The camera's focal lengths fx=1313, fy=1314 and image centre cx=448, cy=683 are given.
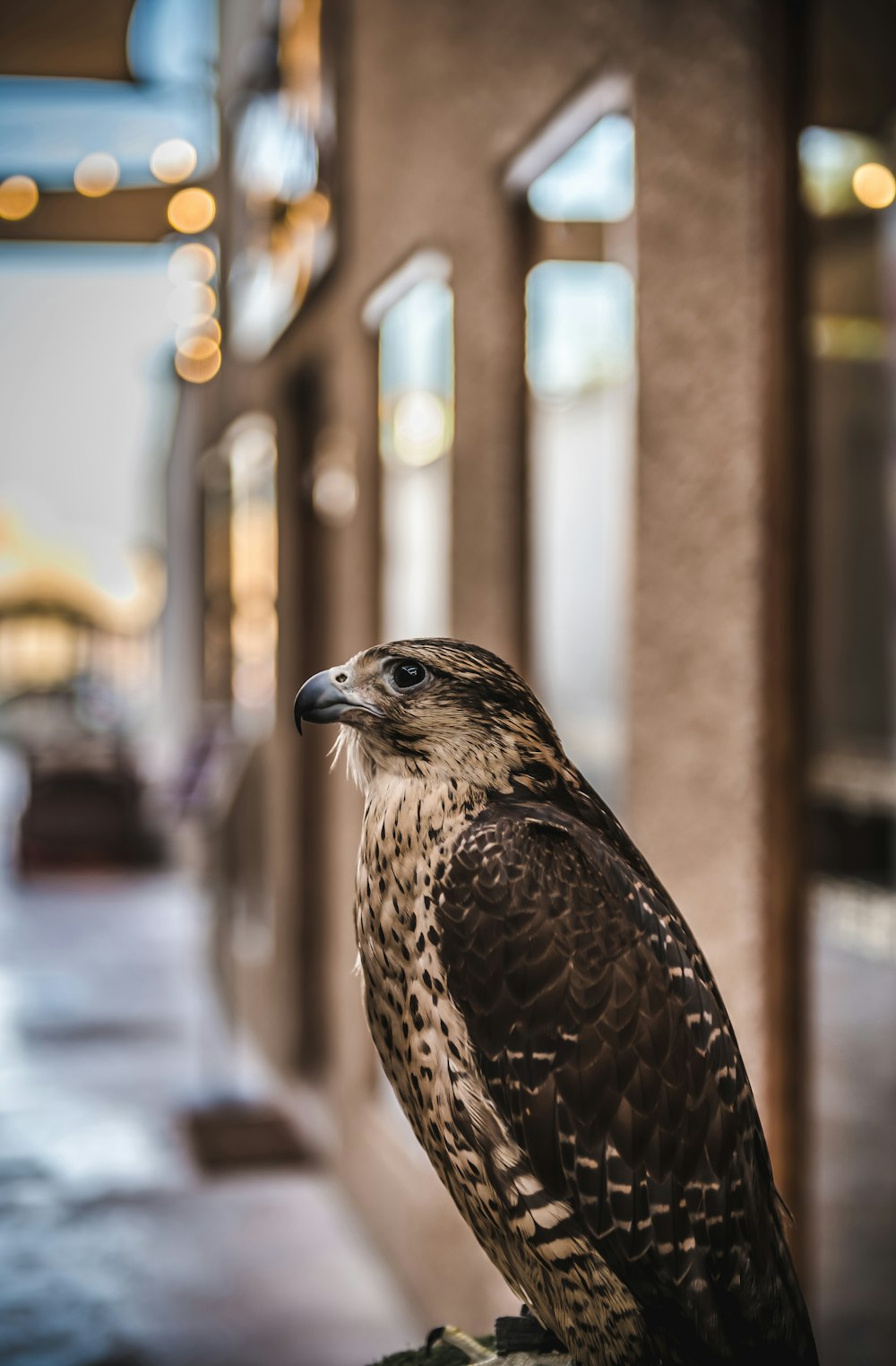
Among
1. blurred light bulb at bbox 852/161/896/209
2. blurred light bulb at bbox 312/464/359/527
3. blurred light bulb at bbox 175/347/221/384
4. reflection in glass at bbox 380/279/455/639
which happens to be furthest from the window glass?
blurred light bulb at bbox 175/347/221/384

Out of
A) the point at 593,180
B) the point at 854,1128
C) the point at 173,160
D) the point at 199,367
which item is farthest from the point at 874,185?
the point at 199,367

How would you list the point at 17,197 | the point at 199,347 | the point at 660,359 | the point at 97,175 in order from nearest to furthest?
1. the point at 660,359
2. the point at 17,197
3. the point at 97,175
4. the point at 199,347

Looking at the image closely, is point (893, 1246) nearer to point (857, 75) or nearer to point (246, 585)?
point (857, 75)

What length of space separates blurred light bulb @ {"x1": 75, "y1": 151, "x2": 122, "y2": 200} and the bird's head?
4921mm

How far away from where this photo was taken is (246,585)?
6762 mm

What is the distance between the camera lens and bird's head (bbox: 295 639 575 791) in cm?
92

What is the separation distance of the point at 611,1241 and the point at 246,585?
6016 millimetres

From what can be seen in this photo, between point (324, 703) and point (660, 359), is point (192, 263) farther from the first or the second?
point (324, 703)

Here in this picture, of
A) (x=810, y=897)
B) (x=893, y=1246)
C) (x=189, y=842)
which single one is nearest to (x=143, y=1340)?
(x=893, y=1246)

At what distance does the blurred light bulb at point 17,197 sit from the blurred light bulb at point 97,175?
0.76 feet

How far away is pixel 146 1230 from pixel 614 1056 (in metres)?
3.49

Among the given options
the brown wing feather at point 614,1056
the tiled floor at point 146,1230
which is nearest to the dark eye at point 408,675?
the brown wing feather at point 614,1056

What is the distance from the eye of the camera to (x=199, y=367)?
8.22 m

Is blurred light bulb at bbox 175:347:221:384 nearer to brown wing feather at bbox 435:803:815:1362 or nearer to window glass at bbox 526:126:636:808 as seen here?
window glass at bbox 526:126:636:808
